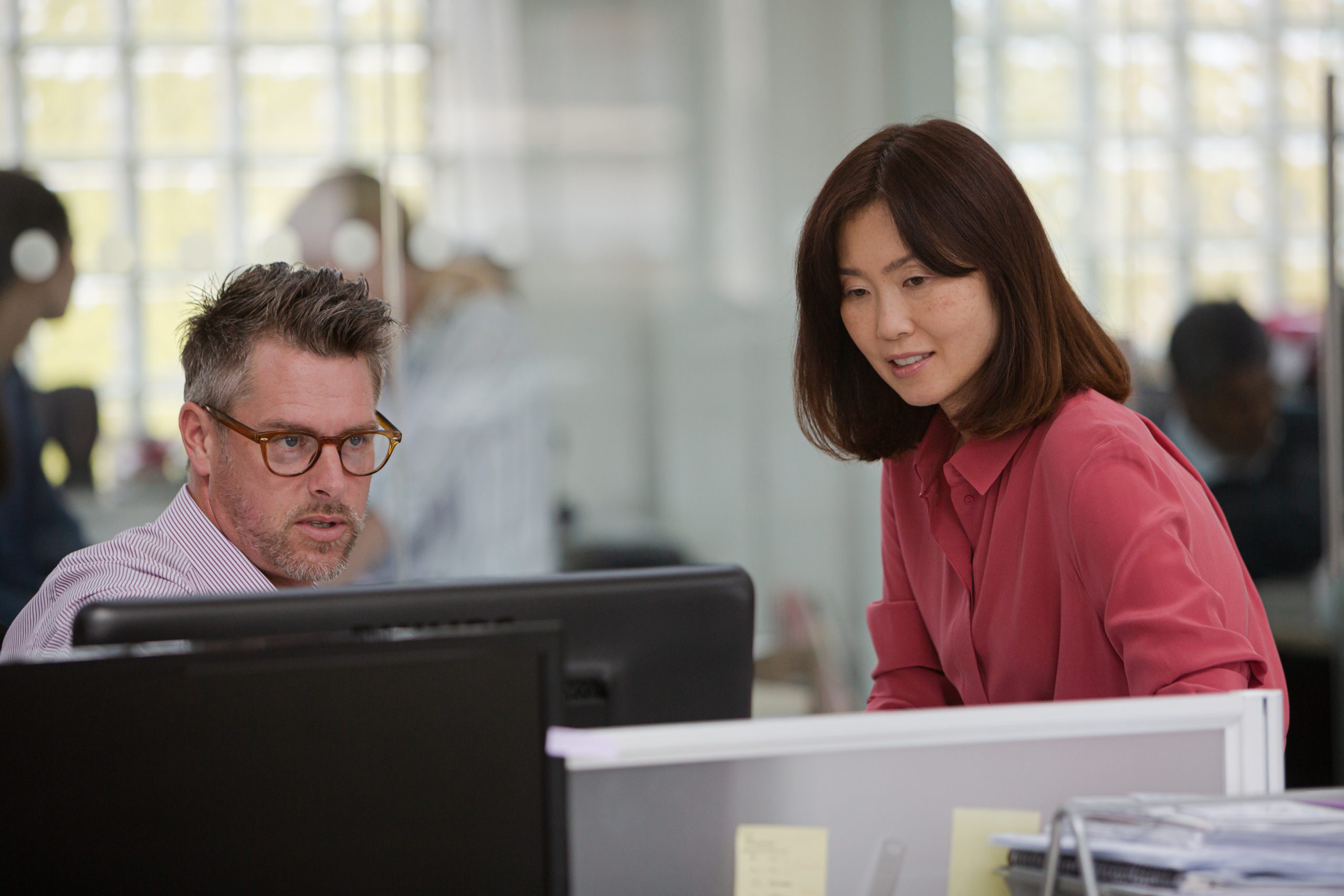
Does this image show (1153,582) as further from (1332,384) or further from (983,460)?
(1332,384)

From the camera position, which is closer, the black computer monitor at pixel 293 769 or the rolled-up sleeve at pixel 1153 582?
the black computer monitor at pixel 293 769

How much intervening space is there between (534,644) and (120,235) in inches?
110

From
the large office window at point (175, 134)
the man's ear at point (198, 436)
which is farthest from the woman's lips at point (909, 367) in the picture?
the large office window at point (175, 134)

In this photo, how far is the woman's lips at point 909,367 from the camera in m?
1.50

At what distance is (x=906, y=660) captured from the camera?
1.59m

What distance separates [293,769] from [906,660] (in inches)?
40.0

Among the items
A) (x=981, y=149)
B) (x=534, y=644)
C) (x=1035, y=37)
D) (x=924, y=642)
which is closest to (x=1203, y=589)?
(x=924, y=642)

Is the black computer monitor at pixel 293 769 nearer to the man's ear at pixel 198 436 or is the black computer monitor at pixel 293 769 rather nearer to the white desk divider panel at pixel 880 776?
the white desk divider panel at pixel 880 776

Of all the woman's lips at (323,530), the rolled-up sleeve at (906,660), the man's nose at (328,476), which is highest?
the man's nose at (328,476)

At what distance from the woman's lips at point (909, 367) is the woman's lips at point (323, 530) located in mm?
723

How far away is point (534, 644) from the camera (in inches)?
29.5

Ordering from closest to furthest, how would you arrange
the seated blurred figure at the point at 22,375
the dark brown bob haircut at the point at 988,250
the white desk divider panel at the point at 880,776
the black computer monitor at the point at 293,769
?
1. the black computer monitor at the point at 293,769
2. the white desk divider panel at the point at 880,776
3. the dark brown bob haircut at the point at 988,250
4. the seated blurred figure at the point at 22,375

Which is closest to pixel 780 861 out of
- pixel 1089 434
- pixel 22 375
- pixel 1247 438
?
pixel 1089 434

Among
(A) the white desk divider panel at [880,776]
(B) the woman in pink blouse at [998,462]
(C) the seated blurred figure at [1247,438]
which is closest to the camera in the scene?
(A) the white desk divider panel at [880,776]
